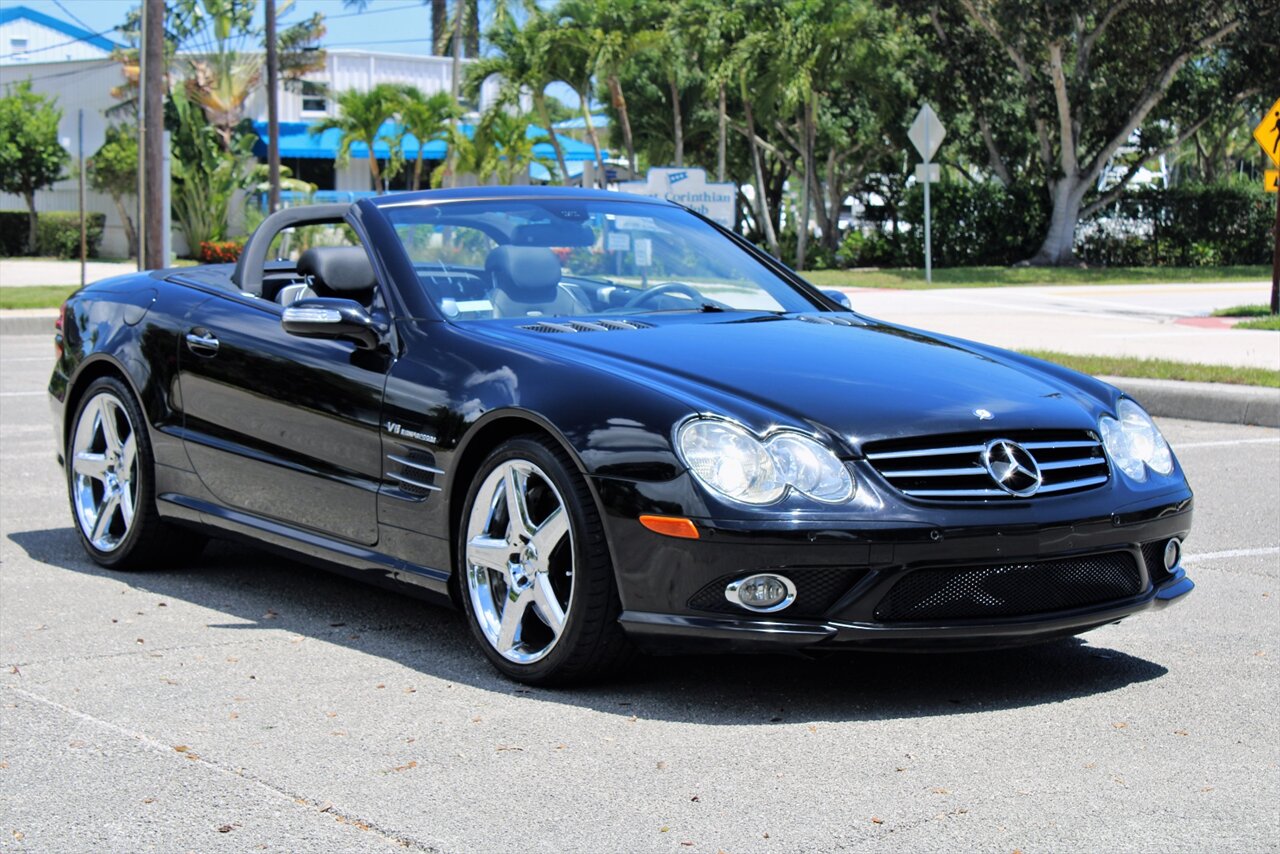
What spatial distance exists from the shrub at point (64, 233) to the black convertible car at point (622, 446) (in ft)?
136

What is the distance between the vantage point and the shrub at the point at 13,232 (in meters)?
48.2

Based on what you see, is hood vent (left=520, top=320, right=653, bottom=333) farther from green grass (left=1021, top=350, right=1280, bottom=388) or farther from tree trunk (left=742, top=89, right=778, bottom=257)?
tree trunk (left=742, top=89, right=778, bottom=257)

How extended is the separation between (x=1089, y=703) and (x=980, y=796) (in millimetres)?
969

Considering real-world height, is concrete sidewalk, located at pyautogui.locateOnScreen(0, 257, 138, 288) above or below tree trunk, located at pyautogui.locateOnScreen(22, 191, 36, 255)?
below

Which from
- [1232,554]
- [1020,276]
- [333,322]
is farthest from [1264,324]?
[333,322]

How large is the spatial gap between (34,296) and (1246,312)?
55.7 feet

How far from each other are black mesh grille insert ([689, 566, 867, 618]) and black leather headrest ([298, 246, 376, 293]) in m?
1.92

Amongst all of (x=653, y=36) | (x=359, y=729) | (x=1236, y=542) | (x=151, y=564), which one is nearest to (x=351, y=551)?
(x=359, y=729)

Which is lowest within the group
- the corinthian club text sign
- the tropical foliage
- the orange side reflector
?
the orange side reflector

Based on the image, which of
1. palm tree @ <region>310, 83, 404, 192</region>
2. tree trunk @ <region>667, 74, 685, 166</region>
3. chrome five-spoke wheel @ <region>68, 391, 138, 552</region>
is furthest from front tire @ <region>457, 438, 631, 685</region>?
palm tree @ <region>310, 83, 404, 192</region>

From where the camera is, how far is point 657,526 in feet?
14.9

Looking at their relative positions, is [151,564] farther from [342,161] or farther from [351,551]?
[342,161]

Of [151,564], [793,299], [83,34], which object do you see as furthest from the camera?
[83,34]

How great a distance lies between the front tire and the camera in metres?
4.72
